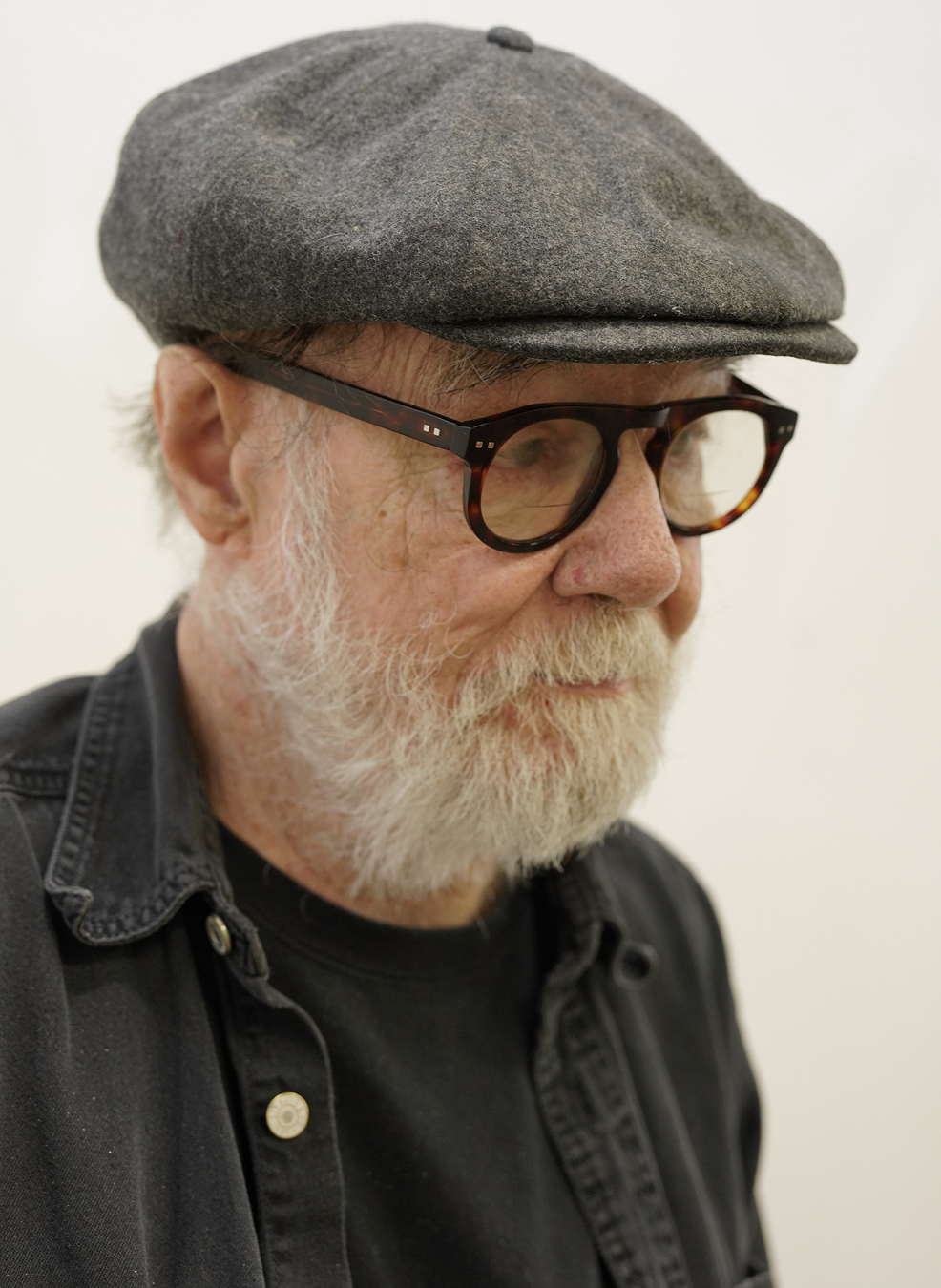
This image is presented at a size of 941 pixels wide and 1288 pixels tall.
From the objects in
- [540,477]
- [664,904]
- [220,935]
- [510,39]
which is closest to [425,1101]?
[220,935]

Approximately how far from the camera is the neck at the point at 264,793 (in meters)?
1.24

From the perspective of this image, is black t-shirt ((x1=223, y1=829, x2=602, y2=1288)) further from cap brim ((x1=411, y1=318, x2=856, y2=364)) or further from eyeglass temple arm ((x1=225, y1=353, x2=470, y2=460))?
cap brim ((x1=411, y1=318, x2=856, y2=364))

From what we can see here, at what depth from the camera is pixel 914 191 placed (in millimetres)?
1809

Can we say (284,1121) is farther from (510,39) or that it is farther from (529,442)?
(510,39)

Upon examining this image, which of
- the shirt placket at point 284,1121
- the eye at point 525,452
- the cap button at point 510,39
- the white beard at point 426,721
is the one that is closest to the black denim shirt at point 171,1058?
the shirt placket at point 284,1121

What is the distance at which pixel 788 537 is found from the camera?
196 centimetres

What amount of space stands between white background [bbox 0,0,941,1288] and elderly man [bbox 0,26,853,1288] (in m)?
0.36

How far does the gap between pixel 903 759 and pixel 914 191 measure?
987mm

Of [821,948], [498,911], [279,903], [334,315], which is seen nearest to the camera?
[334,315]

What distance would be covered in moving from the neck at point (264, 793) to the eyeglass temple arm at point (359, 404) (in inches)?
12.4

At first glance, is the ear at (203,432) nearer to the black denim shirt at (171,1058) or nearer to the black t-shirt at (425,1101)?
the black denim shirt at (171,1058)

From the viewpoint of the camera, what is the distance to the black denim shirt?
36.8 inches

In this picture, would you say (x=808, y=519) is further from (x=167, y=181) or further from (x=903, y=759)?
(x=167, y=181)

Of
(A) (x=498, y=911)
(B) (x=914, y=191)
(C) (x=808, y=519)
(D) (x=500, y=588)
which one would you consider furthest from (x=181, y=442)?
(B) (x=914, y=191)
